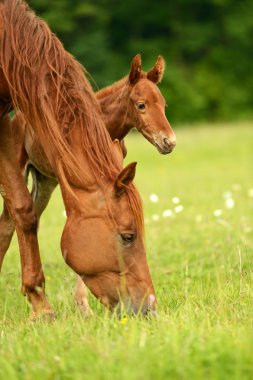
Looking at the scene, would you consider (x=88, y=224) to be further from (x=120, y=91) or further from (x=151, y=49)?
(x=151, y=49)

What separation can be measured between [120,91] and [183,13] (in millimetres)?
40682

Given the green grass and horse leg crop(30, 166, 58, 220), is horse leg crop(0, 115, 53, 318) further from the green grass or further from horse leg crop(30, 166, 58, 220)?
horse leg crop(30, 166, 58, 220)

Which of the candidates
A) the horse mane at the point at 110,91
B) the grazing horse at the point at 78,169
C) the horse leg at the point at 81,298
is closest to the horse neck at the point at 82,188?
the grazing horse at the point at 78,169

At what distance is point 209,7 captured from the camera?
152 ft

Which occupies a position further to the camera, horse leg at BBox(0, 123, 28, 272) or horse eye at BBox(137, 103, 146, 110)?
horse eye at BBox(137, 103, 146, 110)

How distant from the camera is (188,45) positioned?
1756 inches

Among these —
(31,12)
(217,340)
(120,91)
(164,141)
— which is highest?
(31,12)

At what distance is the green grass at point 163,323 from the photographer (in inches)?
135

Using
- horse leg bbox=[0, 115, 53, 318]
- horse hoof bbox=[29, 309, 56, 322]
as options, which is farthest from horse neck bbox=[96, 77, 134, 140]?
horse hoof bbox=[29, 309, 56, 322]

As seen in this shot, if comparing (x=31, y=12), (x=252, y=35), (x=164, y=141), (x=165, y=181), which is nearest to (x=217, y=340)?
(x=31, y=12)

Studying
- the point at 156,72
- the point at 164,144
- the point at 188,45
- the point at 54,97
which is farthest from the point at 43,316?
the point at 188,45

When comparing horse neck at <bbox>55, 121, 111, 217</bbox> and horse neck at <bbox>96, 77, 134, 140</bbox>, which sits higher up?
horse neck at <bbox>96, 77, 134, 140</bbox>

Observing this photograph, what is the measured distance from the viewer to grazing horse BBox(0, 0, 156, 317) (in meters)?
4.47

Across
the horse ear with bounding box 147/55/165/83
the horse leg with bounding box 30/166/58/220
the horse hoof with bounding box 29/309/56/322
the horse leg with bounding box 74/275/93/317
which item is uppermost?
the horse ear with bounding box 147/55/165/83
